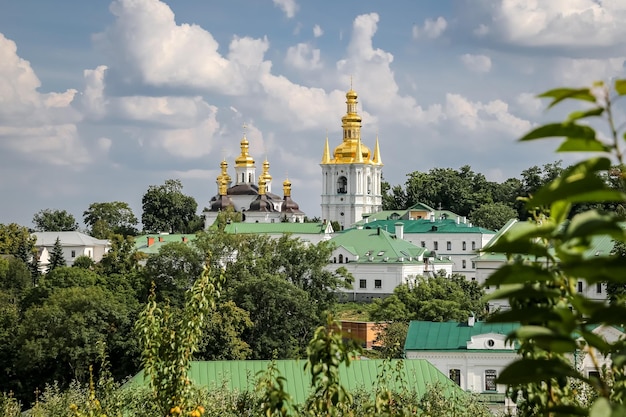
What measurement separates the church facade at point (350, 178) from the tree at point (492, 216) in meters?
9.73

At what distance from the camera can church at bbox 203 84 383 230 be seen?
99.5 metres

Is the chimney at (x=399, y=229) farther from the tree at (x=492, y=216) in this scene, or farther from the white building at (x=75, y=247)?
the white building at (x=75, y=247)

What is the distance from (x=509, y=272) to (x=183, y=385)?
691cm

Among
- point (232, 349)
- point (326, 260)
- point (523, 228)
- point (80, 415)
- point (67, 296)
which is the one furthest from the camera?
point (326, 260)

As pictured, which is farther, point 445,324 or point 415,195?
point 415,195

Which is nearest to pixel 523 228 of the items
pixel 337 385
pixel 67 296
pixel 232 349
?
pixel 337 385

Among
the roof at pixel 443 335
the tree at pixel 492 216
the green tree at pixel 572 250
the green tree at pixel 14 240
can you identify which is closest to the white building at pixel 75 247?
the green tree at pixel 14 240

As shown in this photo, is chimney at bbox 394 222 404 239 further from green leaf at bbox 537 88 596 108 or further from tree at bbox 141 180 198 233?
green leaf at bbox 537 88 596 108

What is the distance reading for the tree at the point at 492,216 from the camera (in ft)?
311

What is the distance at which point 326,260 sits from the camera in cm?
5091

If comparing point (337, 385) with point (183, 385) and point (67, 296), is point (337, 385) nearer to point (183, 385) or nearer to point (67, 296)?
point (183, 385)

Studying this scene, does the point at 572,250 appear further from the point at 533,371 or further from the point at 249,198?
the point at 249,198

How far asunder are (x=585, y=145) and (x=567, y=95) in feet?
0.33

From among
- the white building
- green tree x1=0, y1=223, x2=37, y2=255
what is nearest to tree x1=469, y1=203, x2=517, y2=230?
the white building
